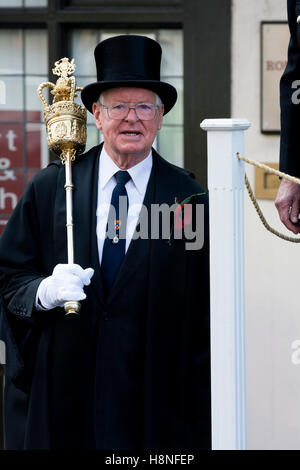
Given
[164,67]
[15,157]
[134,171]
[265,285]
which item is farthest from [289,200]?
[15,157]

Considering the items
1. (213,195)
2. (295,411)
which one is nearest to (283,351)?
(295,411)

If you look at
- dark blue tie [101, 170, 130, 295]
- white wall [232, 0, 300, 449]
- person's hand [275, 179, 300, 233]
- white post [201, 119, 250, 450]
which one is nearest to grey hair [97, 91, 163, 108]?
dark blue tie [101, 170, 130, 295]

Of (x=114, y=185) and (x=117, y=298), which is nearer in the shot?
(x=117, y=298)

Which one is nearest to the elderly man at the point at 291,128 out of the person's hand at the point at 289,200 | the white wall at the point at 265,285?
the person's hand at the point at 289,200

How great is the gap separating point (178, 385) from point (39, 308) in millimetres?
526

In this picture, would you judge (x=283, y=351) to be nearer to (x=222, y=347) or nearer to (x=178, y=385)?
(x=178, y=385)

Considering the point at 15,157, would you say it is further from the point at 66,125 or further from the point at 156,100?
the point at 156,100

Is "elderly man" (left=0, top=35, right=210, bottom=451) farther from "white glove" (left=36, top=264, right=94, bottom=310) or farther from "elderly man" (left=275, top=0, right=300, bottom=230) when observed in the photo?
"elderly man" (left=275, top=0, right=300, bottom=230)

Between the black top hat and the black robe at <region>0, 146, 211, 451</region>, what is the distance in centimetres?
27

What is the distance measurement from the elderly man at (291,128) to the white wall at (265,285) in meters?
1.37

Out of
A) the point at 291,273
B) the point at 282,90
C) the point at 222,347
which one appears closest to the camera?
the point at 222,347

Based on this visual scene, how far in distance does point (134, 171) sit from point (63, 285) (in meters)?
0.52

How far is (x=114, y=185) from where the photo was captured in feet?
11.9
